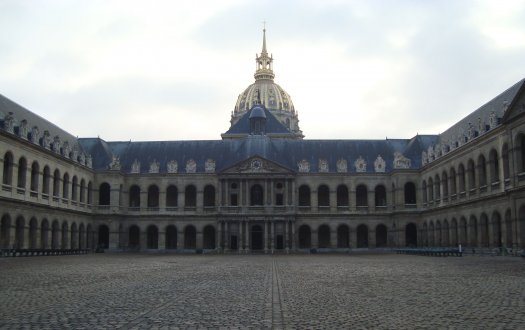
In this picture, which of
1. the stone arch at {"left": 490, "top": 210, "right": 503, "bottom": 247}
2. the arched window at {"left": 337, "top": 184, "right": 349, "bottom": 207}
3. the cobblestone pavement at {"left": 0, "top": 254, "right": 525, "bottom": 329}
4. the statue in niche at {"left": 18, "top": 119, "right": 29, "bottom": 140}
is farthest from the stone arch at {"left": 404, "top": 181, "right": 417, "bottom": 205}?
the cobblestone pavement at {"left": 0, "top": 254, "right": 525, "bottom": 329}

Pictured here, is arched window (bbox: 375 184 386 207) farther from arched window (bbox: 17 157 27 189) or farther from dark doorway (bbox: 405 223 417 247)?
arched window (bbox: 17 157 27 189)

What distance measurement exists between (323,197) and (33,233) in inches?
1539

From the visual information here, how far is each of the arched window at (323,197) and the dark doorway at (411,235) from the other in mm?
11281

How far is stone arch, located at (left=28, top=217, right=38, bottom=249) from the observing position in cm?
5812

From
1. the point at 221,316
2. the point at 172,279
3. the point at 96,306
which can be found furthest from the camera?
the point at 172,279

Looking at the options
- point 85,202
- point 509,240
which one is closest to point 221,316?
point 509,240

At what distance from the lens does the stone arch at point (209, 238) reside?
80250 millimetres

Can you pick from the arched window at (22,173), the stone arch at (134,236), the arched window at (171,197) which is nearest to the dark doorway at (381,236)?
the arched window at (171,197)

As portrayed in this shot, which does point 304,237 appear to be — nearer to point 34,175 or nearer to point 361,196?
point 361,196

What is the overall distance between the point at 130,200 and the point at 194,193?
9.00 m

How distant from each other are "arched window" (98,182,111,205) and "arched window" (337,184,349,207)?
3126 cm

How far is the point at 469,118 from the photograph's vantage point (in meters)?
64.9

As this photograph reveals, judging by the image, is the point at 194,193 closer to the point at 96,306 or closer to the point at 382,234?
the point at 382,234

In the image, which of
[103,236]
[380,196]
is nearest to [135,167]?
[103,236]
